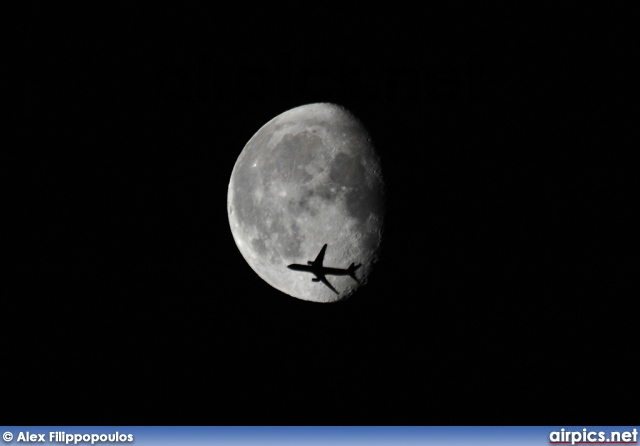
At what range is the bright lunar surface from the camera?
5934 mm

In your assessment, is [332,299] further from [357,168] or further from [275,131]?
[275,131]

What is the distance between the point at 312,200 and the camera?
5906 mm

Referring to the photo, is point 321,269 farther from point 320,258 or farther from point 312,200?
point 312,200

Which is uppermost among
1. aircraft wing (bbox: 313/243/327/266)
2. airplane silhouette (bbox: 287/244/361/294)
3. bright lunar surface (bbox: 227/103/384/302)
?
bright lunar surface (bbox: 227/103/384/302)

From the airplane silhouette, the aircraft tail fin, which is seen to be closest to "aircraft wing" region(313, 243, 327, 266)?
the airplane silhouette

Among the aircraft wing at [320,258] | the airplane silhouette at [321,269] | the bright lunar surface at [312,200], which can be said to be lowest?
the airplane silhouette at [321,269]

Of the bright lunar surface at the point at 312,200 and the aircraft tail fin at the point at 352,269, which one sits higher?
the bright lunar surface at the point at 312,200

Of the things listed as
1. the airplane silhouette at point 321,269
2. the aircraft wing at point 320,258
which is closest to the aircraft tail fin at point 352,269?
the airplane silhouette at point 321,269

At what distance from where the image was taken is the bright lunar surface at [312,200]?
5.93 meters

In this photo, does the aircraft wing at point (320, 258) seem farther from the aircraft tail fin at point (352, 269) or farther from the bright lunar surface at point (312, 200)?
the aircraft tail fin at point (352, 269)

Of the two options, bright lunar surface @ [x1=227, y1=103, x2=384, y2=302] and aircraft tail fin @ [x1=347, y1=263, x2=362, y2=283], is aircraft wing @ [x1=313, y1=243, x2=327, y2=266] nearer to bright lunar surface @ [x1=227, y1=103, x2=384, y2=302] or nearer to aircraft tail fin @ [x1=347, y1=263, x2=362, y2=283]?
bright lunar surface @ [x1=227, y1=103, x2=384, y2=302]

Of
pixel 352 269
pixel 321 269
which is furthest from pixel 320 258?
pixel 352 269

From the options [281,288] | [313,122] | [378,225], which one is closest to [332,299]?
[281,288]

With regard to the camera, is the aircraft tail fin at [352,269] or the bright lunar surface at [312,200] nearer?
the bright lunar surface at [312,200]
